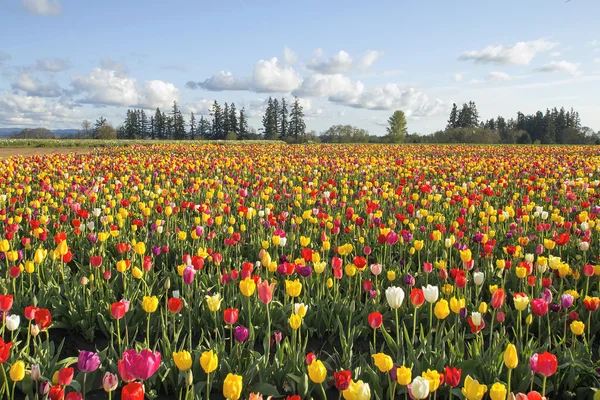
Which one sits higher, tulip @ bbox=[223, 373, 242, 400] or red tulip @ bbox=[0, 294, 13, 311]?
red tulip @ bbox=[0, 294, 13, 311]

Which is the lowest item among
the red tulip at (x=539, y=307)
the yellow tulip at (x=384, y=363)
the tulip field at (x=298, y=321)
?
the tulip field at (x=298, y=321)

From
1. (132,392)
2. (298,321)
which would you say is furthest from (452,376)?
Answer: (132,392)

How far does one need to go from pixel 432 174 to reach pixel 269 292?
396 inches

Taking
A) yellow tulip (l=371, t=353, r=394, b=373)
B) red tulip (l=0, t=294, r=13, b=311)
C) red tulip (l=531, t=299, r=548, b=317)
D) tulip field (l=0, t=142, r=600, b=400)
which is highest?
red tulip (l=0, t=294, r=13, b=311)

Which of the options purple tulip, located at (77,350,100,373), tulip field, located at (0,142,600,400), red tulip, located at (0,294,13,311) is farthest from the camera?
red tulip, located at (0,294,13,311)

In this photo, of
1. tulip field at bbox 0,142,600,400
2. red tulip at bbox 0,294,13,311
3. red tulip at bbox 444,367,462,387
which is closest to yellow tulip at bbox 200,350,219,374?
tulip field at bbox 0,142,600,400

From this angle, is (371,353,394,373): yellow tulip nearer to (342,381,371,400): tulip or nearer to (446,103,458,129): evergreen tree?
(342,381,371,400): tulip

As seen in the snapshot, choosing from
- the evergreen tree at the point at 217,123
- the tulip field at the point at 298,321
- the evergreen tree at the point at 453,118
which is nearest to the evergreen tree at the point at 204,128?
the evergreen tree at the point at 217,123

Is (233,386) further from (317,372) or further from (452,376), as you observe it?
(452,376)

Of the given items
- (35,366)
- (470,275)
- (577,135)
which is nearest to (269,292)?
(35,366)

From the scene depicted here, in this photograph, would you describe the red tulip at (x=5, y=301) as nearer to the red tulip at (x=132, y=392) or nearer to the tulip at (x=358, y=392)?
the red tulip at (x=132, y=392)

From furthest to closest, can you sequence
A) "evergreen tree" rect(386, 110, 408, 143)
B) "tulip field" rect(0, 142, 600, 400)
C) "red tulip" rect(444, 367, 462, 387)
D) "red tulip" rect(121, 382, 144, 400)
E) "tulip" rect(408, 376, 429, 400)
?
"evergreen tree" rect(386, 110, 408, 143), "tulip field" rect(0, 142, 600, 400), "red tulip" rect(444, 367, 462, 387), "tulip" rect(408, 376, 429, 400), "red tulip" rect(121, 382, 144, 400)

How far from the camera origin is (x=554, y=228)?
236 inches

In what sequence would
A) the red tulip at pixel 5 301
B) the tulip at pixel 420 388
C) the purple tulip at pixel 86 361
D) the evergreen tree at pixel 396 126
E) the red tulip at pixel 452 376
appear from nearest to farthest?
the tulip at pixel 420 388, the red tulip at pixel 452 376, the purple tulip at pixel 86 361, the red tulip at pixel 5 301, the evergreen tree at pixel 396 126
